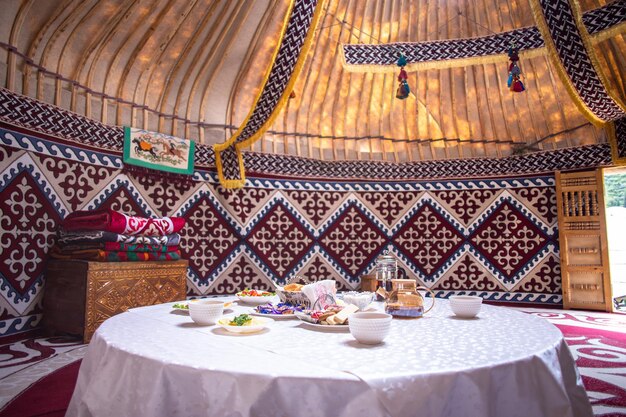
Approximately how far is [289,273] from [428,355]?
439 centimetres

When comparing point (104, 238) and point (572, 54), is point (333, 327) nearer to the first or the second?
point (104, 238)

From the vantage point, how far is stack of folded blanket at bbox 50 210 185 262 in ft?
10.2

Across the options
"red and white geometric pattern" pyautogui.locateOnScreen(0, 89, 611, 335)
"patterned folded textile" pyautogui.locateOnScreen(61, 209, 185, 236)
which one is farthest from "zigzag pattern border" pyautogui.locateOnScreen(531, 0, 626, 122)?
"patterned folded textile" pyautogui.locateOnScreen(61, 209, 185, 236)

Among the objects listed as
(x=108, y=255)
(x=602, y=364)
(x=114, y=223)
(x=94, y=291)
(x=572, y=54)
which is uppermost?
(x=572, y=54)

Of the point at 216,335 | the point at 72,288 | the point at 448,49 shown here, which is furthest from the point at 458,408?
the point at 448,49

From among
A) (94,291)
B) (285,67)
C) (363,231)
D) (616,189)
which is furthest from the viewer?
(616,189)

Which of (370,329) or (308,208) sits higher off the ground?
(308,208)

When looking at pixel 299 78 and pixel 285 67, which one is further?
pixel 299 78

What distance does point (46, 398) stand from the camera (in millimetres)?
1939

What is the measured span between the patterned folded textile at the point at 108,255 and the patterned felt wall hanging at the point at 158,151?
1134 mm

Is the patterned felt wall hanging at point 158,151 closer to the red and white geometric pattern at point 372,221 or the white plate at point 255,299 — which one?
the red and white geometric pattern at point 372,221

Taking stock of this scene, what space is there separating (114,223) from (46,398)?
1.45m

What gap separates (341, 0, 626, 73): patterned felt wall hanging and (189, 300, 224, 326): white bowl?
10.9 ft

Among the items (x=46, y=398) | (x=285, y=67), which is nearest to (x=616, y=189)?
(x=285, y=67)
